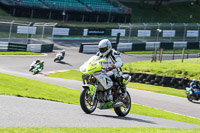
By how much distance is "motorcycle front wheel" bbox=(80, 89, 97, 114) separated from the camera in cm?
1002

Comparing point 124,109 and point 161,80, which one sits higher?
point 124,109

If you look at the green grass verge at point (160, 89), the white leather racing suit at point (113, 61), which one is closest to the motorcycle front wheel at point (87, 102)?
the white leather racing suit at point (113, 61)

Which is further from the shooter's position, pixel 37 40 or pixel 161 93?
pixel 37 40

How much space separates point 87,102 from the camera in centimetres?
1025

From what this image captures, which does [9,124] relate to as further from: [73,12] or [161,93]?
[73,12]

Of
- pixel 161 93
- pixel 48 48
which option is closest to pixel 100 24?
pixel 48 48

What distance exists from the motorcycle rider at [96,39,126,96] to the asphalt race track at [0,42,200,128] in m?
1.00

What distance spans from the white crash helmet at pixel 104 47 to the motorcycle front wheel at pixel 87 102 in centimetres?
120

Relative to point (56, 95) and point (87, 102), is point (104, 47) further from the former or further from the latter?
point (56, 95)

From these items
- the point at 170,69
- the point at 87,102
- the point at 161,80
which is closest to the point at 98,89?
the point at 87,102

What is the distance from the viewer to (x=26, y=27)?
33719mm

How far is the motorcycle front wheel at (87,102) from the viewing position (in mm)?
10023

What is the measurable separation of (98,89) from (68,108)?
106 centimetres

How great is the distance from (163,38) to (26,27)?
17.5 meters
